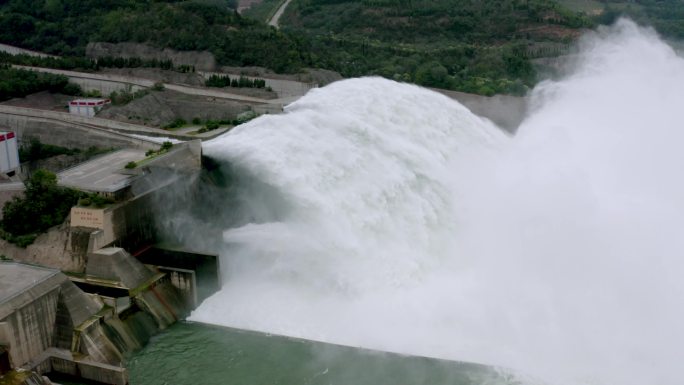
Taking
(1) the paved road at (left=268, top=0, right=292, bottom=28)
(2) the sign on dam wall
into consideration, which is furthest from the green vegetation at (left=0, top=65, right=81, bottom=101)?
(1) the paved road at (left=268, top=0, right=292, bottom=28)

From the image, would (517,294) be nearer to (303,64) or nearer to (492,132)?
(492,132)

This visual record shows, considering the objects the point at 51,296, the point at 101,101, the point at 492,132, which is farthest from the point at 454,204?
the point at 101,101

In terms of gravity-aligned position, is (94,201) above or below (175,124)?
below

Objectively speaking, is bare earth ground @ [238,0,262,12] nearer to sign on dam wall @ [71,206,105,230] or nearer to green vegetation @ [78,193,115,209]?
green vegetation @ [78,193,115,209]

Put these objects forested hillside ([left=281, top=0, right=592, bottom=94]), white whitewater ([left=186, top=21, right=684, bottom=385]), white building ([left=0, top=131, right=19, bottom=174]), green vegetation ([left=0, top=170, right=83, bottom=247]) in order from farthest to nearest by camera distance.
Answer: forested hillside ([left=281, top=0, right=592, bottom=94]) → white building ([left=0, top=131, right=19, bottom=174]) → green vegetation ([left=0, top=170, right=83, bottom=247]) → white whitewater ([left=186, top=21, right=684, bottom=385])

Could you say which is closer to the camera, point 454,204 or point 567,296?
point 567,296

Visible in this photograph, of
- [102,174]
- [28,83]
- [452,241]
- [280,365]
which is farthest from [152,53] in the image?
[280,365]

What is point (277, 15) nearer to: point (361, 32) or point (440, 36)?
point (361, 32)
